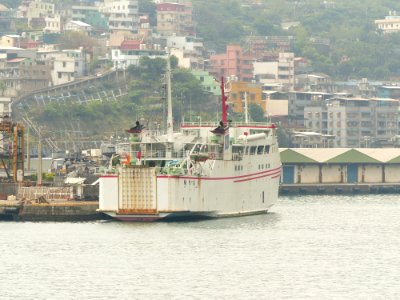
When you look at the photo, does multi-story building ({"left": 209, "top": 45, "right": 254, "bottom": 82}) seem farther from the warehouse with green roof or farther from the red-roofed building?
the warehouse with green roof

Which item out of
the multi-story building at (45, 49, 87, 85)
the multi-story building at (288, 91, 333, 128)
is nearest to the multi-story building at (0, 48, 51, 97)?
the multi-story building at (45, 49, 87, 85)

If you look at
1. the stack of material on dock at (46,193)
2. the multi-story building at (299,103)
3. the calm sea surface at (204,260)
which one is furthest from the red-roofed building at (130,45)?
the calm sea surface at (204,260)

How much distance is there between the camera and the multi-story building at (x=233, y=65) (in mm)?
195750

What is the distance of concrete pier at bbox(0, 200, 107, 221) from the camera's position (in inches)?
3541

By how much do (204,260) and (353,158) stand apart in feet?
215

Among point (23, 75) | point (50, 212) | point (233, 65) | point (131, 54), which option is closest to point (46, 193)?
point (50, 212)

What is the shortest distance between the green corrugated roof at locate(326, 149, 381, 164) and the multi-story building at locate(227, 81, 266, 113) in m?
35.5

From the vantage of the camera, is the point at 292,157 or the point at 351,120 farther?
the point at 351,120

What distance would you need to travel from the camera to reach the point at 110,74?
16888 cm

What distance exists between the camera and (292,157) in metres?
135

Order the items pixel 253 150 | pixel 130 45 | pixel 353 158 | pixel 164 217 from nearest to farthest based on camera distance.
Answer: pixel 164 217 < pixel 253 150 < pixel 353 158 < pixel 130 45

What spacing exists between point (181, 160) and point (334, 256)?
53.7 feet

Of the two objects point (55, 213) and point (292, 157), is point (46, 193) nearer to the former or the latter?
point (55, 213)

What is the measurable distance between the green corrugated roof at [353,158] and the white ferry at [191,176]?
1513 inches
